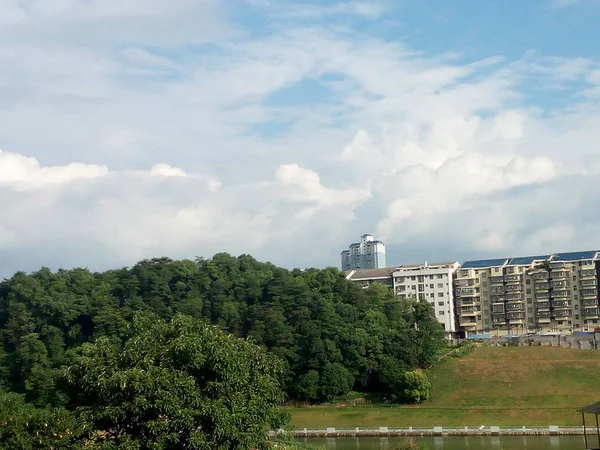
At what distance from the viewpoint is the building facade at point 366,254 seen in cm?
15473

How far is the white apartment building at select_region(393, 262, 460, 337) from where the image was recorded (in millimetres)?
94625

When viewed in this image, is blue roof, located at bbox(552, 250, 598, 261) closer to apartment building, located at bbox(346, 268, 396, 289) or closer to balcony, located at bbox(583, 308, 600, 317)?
balcony, located at bbox(583, 308, 600, 317)

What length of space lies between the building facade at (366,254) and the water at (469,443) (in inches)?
4163

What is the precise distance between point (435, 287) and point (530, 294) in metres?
11.2

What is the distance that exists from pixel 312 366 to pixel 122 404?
39087 millimetres

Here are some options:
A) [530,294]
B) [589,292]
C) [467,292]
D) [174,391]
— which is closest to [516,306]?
[530,294]

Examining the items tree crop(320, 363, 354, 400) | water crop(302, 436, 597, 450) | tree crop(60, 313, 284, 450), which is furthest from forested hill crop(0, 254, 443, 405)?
tree crop(60, 313, 284, 450)

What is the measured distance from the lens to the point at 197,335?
23938mm

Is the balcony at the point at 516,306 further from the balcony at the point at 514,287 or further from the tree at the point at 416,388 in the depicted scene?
the tree at the point at 416,388

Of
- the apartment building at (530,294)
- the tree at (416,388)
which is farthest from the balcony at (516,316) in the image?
the tree at (416,388)

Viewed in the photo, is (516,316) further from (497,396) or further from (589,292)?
(497,396)

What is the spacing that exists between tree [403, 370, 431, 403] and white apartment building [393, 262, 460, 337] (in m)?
35.8

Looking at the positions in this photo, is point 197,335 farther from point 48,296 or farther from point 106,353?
point 48,296

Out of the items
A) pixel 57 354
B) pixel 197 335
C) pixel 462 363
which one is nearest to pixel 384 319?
pixel 462 363
